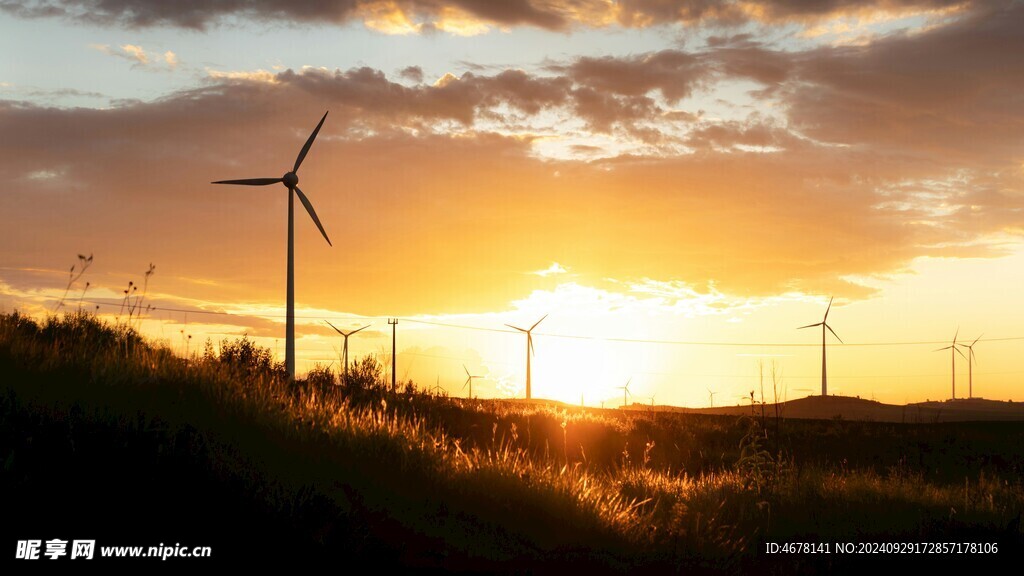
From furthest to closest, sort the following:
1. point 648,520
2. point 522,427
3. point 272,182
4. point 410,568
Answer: point 272,182, point 522,427, point 648,520, point 410,568

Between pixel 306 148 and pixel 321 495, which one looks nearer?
pixel 321 495

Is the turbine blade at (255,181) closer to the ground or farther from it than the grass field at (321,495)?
farther from it

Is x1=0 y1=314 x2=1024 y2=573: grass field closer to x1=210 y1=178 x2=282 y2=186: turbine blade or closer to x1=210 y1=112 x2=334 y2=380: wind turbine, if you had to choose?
x1=210 y1=112 x2=334 y2=380: wind turbine

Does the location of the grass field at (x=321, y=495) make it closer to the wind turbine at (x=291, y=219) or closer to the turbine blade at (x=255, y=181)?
the wind turbine at (x=291, y=219)

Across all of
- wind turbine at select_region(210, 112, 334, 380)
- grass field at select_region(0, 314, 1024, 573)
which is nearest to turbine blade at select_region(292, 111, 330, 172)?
wind turbine at select_region(210, 112, 334, 380)

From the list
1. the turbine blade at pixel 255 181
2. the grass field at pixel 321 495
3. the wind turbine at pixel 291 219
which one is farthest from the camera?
the turbine blade at pixel 255 181

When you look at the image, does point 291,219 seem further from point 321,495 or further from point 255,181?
point 321,495

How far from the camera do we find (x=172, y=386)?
13.5 metres

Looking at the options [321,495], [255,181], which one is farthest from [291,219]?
[321,495]

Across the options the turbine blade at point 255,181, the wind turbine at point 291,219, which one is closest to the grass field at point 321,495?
the wind turbine at point 291,219

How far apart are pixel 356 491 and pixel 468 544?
1.84 meters

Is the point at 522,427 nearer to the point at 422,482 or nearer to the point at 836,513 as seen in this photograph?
the point at 836,513

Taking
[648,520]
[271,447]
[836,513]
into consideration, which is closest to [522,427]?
[836,513]

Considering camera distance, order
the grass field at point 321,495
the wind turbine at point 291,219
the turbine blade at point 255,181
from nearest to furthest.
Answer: the grass field at point 321,495 < the wind turbine at point 291,219 < the turbine blade at point 255,181
